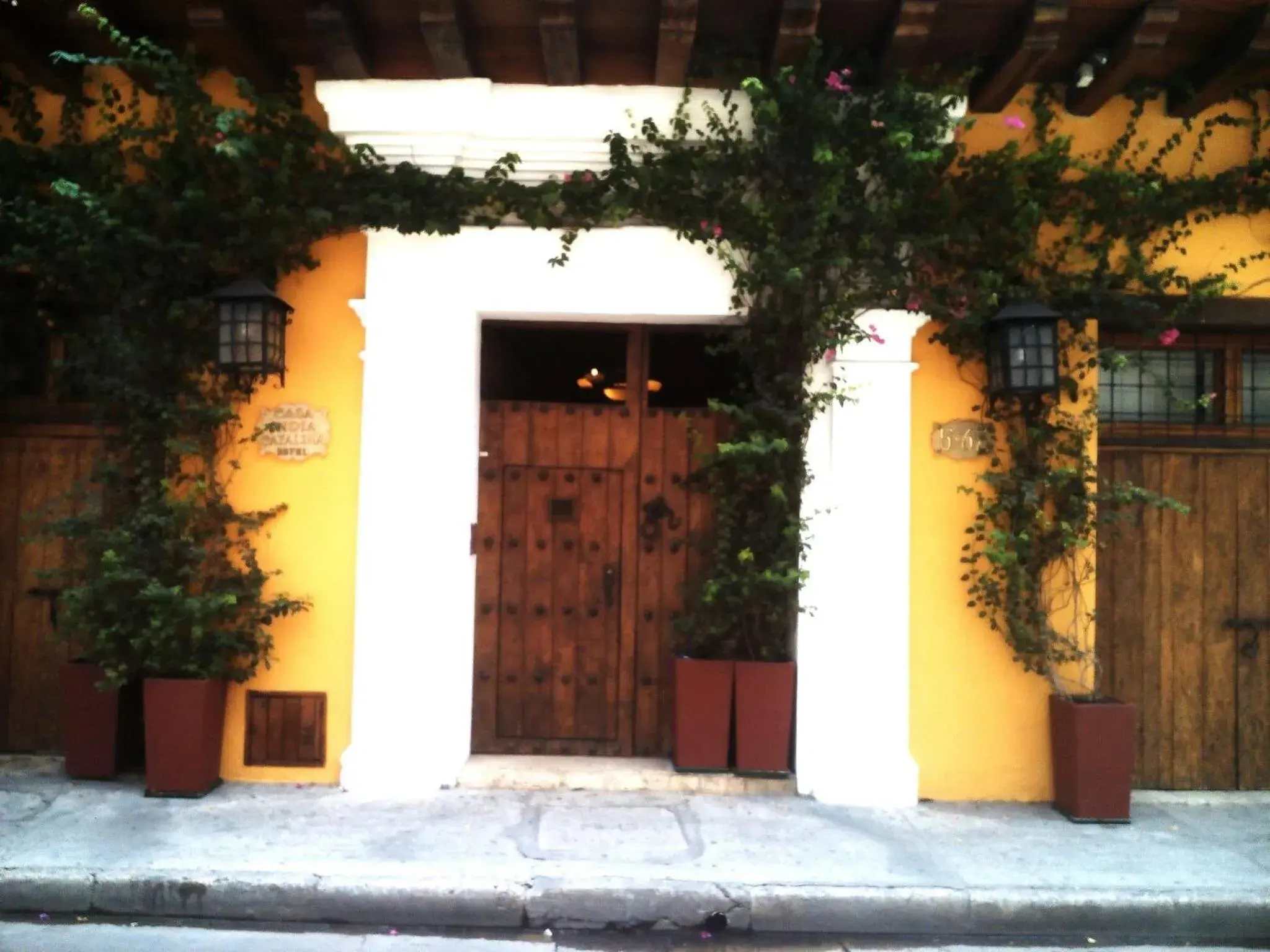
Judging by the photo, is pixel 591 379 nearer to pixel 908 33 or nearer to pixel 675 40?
pixel 675 40

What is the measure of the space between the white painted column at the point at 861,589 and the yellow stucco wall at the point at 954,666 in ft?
0.41

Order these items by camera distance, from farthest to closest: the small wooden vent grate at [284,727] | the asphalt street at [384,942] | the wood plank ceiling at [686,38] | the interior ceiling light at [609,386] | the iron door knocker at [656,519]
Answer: the interior ceiling light at [609,386], the iron door knocker at [656,519], the small wooden vent grate at [284,727], the wood plank ceiling at [686,38], the asphalt street at [384,942]

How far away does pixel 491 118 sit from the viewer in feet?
15.9

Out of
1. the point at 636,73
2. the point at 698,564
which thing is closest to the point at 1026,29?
the point at 636,73

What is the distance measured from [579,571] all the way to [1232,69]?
4.20 metres

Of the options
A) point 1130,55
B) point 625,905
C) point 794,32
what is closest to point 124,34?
point 794,32

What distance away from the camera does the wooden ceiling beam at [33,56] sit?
4.66 meters

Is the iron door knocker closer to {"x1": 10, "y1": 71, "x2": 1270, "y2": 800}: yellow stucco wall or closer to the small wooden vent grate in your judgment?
{"x1": 10, "y1": 71, "x2": 1270, "y2": 800}: yellow stucco wall

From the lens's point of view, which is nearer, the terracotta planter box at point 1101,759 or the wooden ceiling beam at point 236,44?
the wooden ceiling beam at point 236,44

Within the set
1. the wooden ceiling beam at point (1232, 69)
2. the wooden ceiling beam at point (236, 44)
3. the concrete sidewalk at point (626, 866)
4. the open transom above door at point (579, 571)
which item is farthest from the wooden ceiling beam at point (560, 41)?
the concrete sidewalk at point (626, 866)

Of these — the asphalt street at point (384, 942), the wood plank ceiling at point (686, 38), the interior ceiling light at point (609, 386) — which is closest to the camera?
the asphalt street at point (384, 942)

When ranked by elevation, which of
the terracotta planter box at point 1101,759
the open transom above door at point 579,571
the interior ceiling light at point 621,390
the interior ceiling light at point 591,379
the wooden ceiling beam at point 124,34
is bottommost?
the terracotta planter box at point 1101,759

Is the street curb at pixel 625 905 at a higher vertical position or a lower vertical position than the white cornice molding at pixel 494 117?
lower

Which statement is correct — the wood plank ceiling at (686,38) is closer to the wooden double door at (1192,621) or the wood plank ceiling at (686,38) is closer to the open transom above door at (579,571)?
the open transom above door at (579,571)
